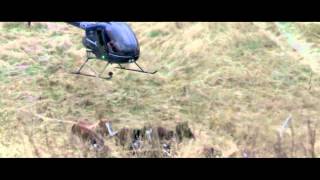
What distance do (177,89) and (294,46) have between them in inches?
141

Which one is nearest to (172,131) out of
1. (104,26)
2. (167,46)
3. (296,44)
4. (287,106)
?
(104,26)

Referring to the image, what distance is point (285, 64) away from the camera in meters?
14.8

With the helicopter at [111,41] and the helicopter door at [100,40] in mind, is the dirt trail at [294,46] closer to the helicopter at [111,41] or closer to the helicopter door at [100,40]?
the helicopter at [111,41]

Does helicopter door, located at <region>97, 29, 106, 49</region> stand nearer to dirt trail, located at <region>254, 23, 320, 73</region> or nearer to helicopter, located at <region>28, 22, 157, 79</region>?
helicopter, located at <region>28, 22, 157, 79</region>

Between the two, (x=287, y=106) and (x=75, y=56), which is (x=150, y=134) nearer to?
(x=287, y=106)

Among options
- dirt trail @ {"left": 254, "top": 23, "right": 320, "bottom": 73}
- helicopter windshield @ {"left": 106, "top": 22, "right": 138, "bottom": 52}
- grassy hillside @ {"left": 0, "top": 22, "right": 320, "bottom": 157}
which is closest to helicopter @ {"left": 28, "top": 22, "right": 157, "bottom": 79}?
helicopter windshield @ {"left": 106, "top": 22, "right": 138, "bottom": 52}

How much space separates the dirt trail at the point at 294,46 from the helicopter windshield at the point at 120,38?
230 inches

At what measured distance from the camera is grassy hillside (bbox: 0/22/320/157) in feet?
36.0

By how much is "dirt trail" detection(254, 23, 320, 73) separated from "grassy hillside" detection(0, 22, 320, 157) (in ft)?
0.14

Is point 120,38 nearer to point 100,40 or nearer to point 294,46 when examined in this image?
point 100,40

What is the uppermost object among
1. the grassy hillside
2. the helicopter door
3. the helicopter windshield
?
the helicopter windshield

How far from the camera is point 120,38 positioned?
34.1 ft

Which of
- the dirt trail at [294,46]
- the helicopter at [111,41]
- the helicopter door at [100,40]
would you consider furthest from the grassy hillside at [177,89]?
the helicopter door at [100,40]

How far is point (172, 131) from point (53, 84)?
13.1 feet
